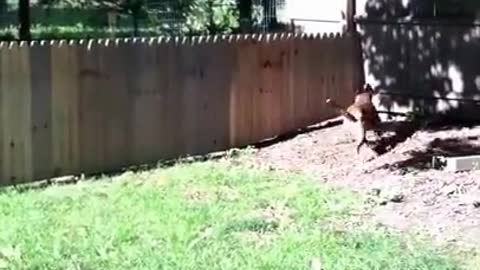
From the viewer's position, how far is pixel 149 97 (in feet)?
29.6

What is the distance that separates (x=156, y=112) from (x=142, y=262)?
390cm

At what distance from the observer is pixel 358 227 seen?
20.3 ft

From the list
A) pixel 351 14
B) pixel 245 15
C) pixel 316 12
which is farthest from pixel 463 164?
pixel 245 15

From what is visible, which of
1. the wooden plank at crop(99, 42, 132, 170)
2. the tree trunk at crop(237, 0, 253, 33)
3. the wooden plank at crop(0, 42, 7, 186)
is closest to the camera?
the wooden plank at crop(0, 42, 7, 186)

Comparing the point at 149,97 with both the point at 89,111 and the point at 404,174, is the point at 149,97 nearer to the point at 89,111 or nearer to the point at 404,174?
the point at 89,111

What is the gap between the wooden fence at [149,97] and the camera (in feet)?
26.9

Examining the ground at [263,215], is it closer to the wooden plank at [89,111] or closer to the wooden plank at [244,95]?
the wooden plank at [89,111]

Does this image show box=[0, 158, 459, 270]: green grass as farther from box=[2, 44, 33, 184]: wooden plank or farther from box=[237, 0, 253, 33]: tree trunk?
box=[237, 0, 253, 33]: tree trunk

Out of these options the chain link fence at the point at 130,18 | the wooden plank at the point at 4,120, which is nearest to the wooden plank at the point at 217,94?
the wooden plank at the point at 4,120

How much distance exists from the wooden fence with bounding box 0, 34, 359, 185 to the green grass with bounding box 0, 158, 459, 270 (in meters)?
0.63

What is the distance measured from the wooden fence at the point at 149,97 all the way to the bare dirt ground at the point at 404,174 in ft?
1.65

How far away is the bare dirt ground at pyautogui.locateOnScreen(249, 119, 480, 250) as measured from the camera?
629cm

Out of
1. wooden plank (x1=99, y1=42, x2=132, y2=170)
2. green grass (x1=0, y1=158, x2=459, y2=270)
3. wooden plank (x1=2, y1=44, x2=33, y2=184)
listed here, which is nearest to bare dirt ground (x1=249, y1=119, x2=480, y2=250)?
green grass (x1=0, y1=158, x2=459, y2=270)

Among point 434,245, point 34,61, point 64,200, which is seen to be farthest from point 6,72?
point 434,245
